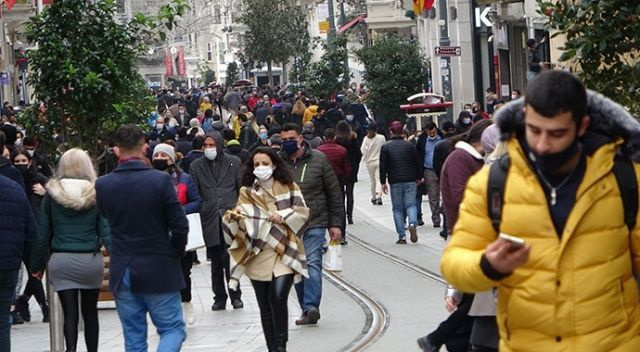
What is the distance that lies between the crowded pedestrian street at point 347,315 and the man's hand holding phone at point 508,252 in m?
7.55

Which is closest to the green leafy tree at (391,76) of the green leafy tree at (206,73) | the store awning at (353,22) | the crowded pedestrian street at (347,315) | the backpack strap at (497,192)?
the crowded pedestrian street at (347,315)

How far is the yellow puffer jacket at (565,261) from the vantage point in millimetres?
5312

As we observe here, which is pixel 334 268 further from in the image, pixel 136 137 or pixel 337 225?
pixel 136 137

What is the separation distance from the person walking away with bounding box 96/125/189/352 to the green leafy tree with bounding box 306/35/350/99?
39.3 metres

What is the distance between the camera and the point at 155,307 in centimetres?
995

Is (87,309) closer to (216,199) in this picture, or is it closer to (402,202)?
(216,199)

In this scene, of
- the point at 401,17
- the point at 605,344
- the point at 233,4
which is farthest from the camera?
the point at 233,4

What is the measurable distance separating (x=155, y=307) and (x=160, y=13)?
272 inches

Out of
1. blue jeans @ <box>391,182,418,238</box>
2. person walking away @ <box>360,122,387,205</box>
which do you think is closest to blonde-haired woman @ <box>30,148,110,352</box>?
blue jeans @ <box>391,182,418,238</box>

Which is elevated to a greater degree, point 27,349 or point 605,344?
point 605,344

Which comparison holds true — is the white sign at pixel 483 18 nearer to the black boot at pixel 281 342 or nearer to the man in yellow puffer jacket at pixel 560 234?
the black boot at pixel 281 342

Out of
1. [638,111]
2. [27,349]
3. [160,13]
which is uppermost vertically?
[160,13]

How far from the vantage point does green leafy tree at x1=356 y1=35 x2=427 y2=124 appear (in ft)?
131

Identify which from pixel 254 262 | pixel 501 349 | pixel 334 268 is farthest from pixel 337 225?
pixel 501 349
